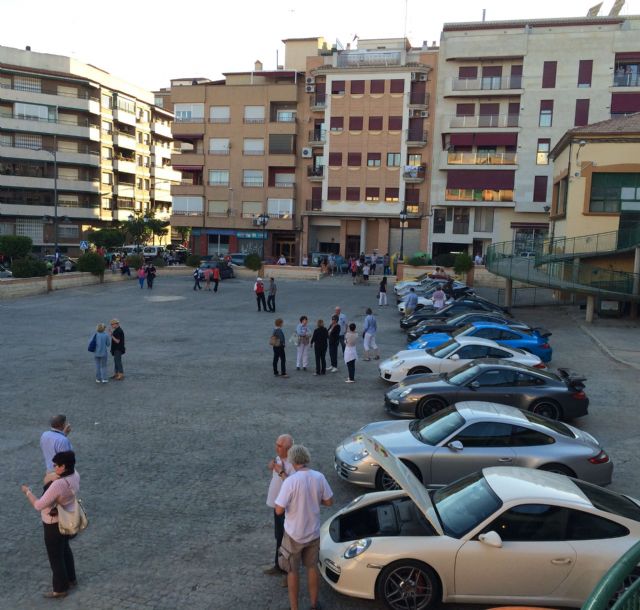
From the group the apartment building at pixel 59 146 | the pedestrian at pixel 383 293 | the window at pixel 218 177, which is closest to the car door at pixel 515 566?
the pedestrian at pixel 383 293

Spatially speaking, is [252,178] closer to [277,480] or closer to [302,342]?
[302,342]

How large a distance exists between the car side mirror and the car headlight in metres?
1.07

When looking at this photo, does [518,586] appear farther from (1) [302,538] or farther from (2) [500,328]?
(2) [500,328]

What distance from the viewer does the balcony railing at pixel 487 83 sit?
2005 inches

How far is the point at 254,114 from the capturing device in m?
57.7

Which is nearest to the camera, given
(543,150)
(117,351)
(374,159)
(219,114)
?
(117,351)

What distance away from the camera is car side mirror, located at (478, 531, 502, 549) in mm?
5711

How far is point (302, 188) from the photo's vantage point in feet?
191

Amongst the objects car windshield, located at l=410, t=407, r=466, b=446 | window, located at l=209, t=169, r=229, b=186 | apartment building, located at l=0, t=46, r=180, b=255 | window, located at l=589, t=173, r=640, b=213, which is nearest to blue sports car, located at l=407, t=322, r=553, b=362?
car windshield, located at l=410, t=407, r=466, b=446

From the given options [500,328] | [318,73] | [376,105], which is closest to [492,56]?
[376,105]

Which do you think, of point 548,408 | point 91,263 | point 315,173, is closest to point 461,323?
point 548,408

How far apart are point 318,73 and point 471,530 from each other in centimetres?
5462

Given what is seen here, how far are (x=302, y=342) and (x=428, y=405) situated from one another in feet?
17.0

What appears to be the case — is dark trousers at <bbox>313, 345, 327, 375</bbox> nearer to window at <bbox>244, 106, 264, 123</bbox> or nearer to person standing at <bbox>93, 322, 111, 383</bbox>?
person standing at <bbox>93, 322, 111, 383</bbox>
